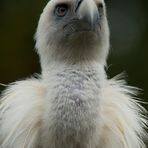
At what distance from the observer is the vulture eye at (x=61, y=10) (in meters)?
4.48

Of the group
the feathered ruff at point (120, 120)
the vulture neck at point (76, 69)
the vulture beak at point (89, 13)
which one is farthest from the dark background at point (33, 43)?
the vulture beak at point (89, 13)

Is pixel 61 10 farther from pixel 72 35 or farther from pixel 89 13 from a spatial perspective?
pixel 89 13

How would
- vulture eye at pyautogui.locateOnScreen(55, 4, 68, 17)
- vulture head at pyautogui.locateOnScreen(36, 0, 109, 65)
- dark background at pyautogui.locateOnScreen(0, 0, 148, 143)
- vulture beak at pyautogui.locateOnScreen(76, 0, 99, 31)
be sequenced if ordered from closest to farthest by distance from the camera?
vulture beak at pyautogui.locateOnScreen(76, 0, 99, 31)
vulture head at pyautogui.locateOnScreen(36, 0, 109, 65)
vulture eye at pyautogui.locateOnScreen(55, 4, 68, 17)
dark background at pyautogui.locateOnScreen(0, 0, 148, 143)

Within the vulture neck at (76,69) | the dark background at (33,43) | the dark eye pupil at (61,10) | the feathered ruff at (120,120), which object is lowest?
the feathered ruff at (120,120)

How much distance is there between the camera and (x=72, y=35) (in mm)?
4391

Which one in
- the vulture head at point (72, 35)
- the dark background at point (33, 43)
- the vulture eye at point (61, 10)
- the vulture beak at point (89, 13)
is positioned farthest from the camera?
the dark background at point (33, 43)

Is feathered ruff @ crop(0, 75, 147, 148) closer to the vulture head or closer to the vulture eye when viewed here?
the vulture head

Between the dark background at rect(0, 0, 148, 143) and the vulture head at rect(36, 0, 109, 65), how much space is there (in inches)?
179

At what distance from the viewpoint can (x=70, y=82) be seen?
4301 mm

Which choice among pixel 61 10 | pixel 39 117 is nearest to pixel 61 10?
pixel 61 10

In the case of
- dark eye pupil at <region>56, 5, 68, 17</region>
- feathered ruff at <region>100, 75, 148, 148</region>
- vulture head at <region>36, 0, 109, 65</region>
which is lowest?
feathered ruff at <region>100, 75, 148, 148</region>

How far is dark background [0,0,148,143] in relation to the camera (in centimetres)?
952

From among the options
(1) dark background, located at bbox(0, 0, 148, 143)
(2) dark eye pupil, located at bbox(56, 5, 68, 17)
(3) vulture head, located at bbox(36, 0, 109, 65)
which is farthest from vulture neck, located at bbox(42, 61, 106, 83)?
(1) dark background, located at bbox(0, 0, 148, 143)

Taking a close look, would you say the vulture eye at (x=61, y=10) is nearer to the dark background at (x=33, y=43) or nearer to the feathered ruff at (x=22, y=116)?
the feathered ruff at (x=22, y=116)
